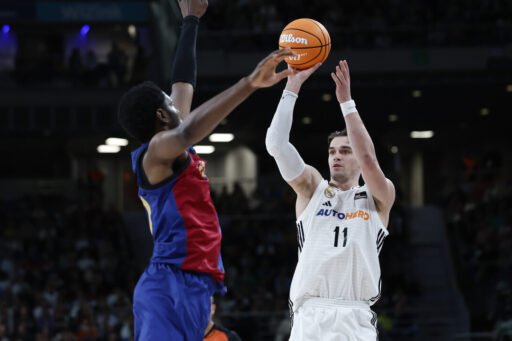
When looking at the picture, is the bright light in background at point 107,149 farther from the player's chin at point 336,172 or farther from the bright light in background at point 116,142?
the player's chin at point 336,172

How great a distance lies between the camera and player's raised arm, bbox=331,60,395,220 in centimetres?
695

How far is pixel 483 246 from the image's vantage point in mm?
22500

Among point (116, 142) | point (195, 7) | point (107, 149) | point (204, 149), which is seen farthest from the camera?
point (107, 149)

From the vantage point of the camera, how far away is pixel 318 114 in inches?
1108

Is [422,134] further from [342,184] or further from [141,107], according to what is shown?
[141,107]

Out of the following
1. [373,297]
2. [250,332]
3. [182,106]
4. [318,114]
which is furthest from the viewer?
[318,114]

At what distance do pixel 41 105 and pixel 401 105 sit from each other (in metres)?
9.69

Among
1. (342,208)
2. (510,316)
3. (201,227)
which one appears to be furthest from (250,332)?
(201,227)

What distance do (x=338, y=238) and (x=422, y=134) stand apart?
87.1 ft

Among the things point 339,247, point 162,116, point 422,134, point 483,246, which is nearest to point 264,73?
point 162,116

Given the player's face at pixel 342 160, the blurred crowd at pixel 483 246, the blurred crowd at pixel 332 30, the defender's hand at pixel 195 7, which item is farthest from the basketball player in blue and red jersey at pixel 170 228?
the blurred crowd at pixel 332 30

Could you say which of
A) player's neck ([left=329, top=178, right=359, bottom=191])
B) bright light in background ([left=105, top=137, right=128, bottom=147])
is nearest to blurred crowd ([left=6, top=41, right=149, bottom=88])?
bright light in background ([left=105, top=137, right=128, bottom=147])

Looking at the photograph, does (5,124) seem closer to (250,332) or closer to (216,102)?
(250,332)

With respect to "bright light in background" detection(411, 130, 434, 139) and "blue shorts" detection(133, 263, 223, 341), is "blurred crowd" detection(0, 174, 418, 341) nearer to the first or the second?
"bright light in background" detection(411, 130, 434, 139)
